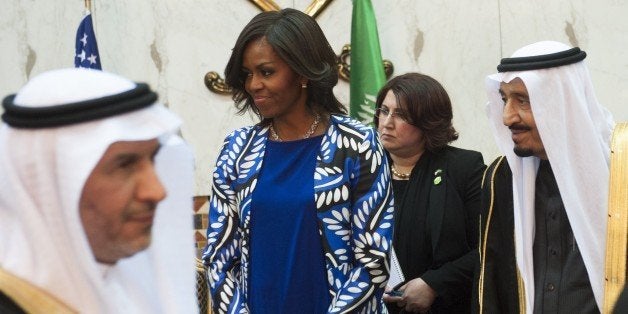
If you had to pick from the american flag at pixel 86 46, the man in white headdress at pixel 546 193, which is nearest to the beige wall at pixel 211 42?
the american flag at pixel 86 46

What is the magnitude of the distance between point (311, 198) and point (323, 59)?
0.50 m

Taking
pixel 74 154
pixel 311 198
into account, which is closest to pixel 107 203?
pixel 74 154

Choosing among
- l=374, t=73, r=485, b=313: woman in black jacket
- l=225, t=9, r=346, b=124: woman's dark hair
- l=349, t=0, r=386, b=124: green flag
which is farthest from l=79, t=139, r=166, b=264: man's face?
l=349, t=0, r=386, b=124: green flag

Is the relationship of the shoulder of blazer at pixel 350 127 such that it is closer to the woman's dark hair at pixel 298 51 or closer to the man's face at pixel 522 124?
the woman's dark hair at pixel 298 51

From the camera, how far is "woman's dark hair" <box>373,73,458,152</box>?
498 centimetres

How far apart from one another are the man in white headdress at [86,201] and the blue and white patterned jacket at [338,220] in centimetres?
134

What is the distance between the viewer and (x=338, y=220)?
3754 mm

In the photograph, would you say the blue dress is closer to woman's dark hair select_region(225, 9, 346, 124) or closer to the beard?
woman's dark hair select_region(225, 9, 346, 124)

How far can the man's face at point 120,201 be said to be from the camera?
2.26 m

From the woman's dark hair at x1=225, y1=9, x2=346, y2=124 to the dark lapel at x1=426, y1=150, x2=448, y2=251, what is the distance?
0.94 metres

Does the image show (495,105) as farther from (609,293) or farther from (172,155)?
(172,155)

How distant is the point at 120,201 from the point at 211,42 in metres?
4.92

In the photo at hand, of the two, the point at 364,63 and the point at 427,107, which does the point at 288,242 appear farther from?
the point at 364,63

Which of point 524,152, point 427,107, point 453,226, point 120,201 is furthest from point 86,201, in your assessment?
point 427,107
